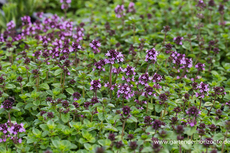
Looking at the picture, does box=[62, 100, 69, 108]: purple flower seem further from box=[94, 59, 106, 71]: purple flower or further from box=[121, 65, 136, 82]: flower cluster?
box=[121, 65, 136, 82]: flower cluster

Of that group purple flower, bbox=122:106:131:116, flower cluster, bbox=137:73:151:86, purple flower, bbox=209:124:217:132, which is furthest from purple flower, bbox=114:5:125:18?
purple flower, bbox=209:124:217:132

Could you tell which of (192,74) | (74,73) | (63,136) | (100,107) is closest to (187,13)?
(192,74)

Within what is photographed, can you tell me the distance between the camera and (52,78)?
160 inches

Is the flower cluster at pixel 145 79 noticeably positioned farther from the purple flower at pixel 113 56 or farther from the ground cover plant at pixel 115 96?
the purple flower at pixel 113 56

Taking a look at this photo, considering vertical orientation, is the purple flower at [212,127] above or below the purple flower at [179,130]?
below

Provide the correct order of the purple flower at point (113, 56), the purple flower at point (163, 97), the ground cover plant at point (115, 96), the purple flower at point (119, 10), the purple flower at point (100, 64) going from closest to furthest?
1. the ground cover plant at point (115, 96)
2. the purple flower at point (163, 97)
3. the purple flower at point (113, 56)
4. the purple flower at point (100, 64)
5. the purple flower at point (119, 10)

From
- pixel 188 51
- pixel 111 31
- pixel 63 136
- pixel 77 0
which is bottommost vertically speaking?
pixel 63 136

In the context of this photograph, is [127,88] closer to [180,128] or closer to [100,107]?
[100,107]

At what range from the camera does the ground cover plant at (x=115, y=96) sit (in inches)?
117

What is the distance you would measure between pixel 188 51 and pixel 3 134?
389 centimetres

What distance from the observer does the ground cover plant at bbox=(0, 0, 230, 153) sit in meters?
2.96

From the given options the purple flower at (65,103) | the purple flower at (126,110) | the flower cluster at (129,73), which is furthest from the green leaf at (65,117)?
the flower cluster at (129,73)

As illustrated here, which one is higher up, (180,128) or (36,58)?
(36,58)

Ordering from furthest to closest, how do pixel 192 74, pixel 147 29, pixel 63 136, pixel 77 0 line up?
pixel 77 0 → pixel 147 29 → pixel 192 74 → pixel 63 136
